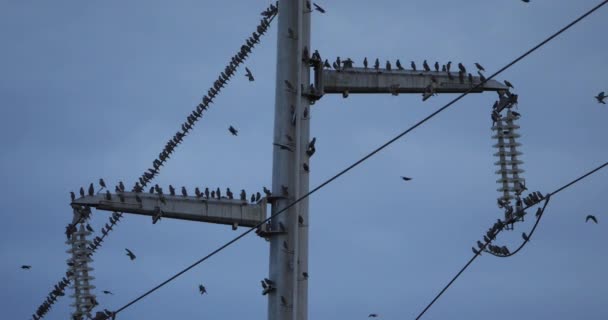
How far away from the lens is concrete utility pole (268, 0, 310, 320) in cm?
2823

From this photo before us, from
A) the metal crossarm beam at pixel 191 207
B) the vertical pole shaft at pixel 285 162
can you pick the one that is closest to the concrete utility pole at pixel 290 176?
the vertical pole shaft at pixel 285 162

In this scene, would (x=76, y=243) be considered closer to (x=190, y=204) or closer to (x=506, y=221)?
(x=190, y=204)

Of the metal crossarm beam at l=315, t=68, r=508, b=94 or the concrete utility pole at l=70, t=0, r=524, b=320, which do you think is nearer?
the concrete utility pole at l=70, t=0, r=524, b=320

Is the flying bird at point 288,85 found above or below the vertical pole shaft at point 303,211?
above

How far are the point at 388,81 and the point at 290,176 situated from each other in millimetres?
3114

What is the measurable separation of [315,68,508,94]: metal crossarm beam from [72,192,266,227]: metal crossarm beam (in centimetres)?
297

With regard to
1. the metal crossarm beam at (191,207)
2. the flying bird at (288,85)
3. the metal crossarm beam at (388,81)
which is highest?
the metal crossarm beam at (388,81)

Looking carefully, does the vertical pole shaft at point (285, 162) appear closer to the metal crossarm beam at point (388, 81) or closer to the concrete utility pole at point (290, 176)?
the concrete utility pole at point (290, 176)

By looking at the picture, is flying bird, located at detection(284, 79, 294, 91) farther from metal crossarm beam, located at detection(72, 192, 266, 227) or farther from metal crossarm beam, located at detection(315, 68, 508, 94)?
metal crossarm beam, located at detection(72, 192, 266, 227)

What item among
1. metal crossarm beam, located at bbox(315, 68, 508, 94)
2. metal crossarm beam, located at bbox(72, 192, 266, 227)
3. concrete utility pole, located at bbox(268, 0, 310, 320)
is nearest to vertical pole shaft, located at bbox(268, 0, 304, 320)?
concrete utility pole, located at bbox(268, 0, 310, 320)

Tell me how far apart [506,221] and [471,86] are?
136 inches

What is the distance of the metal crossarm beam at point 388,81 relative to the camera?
97.2 ft

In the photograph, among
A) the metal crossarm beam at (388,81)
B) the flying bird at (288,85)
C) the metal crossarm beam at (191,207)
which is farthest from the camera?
the metal crossarm beam at (388,81)

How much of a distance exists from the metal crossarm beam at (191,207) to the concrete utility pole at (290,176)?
0.48 meters
